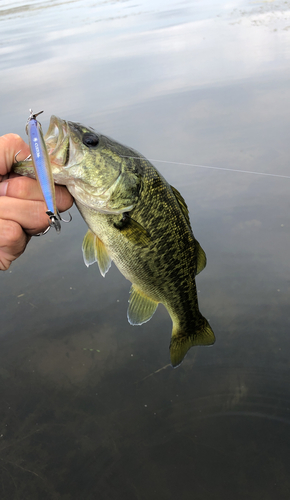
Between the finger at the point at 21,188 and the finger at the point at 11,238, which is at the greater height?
the finger at the point at 21,188

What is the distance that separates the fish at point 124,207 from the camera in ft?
6.01

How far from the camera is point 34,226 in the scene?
188 centimetres

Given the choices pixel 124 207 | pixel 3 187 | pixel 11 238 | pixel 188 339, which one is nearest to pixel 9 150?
pixel 3 187

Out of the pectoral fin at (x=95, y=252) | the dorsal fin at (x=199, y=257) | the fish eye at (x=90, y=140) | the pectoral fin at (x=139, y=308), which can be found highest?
the fish eye at (x=90, y=140)

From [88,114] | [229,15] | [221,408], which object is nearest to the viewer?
[221,408]

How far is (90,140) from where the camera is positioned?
1.90m

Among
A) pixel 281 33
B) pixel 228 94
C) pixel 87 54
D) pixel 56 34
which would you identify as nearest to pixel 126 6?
pixel 56 34

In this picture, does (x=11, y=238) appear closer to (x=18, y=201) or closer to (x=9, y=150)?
(x=18, y=201)

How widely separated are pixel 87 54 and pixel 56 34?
4395 millimetres

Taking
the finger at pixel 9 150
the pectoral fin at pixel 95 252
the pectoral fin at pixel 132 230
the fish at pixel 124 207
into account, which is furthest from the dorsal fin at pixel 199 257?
the finger at pixel 9 150

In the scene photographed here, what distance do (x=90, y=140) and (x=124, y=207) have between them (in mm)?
354

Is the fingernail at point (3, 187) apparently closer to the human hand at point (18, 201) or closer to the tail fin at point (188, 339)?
the human hand at point (18, 201)

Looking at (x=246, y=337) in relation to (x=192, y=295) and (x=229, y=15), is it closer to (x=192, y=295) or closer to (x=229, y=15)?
(x=192, y=295)

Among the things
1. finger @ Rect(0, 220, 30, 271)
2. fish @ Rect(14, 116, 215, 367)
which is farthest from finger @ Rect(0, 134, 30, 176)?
finger @ Rect(0, 220, 30, 271)
